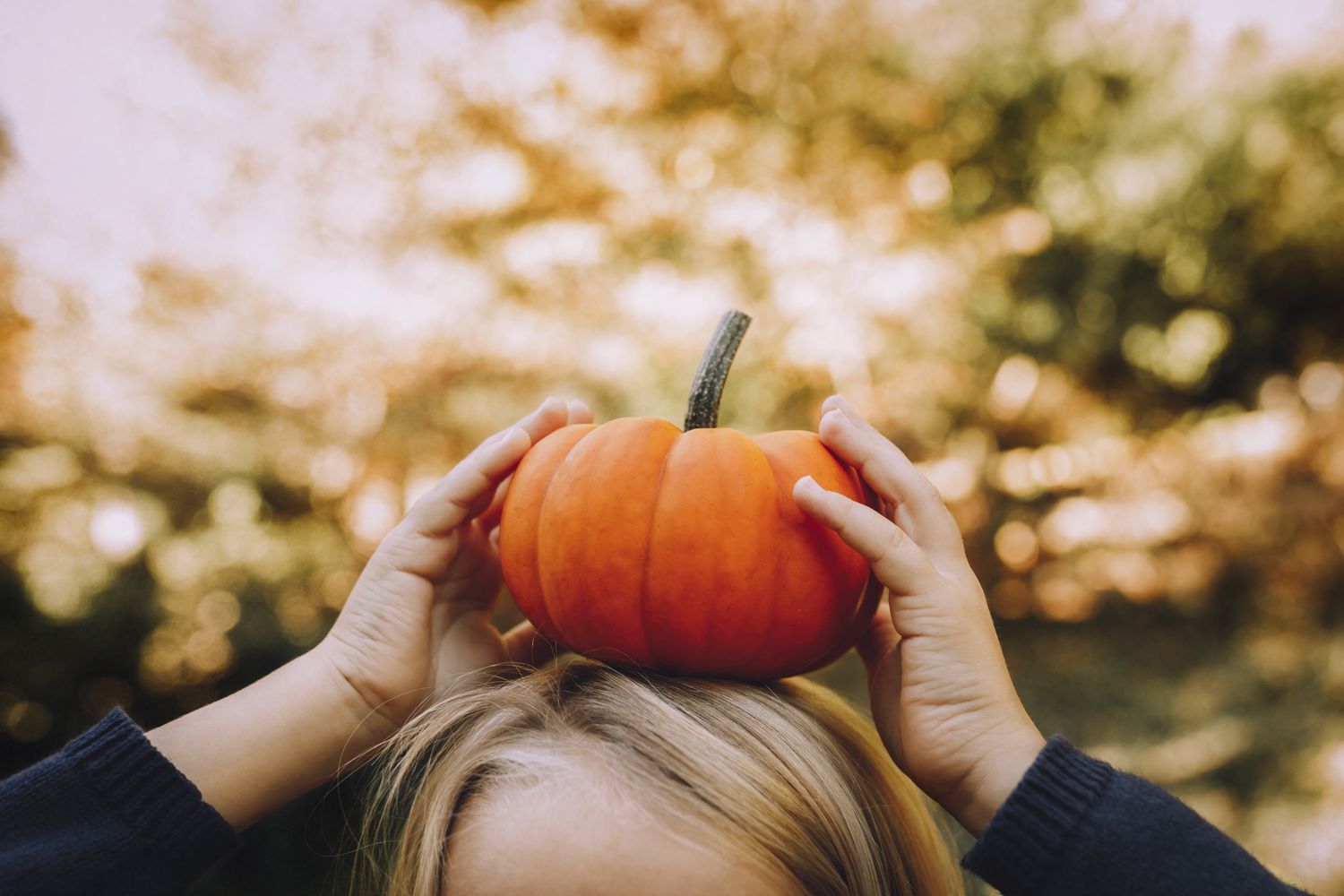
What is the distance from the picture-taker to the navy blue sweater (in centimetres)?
102

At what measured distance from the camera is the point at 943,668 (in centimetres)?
112

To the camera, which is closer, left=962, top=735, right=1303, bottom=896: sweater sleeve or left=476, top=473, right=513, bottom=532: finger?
left=962, top=735, right=1303, bottom=896: sweater sleeve

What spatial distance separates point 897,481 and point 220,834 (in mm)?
1165

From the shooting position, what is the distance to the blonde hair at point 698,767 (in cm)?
115

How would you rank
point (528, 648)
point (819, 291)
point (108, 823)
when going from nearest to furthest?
point (108, 823) < point (528, 648) < point (819, 291)

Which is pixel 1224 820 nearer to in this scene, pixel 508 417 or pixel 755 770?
pixel 755 770

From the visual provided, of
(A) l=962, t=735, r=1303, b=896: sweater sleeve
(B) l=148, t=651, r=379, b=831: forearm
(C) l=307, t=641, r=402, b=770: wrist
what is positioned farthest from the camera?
(C) l=307, t=641, r=402, b=770: wrist

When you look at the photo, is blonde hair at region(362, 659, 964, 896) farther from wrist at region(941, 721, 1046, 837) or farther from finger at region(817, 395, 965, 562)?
finger at region(817, 395, 965, 562)

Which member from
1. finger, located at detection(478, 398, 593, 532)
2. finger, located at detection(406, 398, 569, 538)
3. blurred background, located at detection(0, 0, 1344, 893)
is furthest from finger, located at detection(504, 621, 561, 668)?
blurred background, located at detection(0, 0, 1344, 893)

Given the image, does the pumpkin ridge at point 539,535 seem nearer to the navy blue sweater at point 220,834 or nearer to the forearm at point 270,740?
the forearm at point 270,740

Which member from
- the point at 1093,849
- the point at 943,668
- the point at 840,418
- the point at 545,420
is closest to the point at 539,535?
the point at 545,420

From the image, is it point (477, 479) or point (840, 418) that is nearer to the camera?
point (840, 418)

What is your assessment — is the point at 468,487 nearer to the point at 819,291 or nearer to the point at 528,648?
the point at 528,648

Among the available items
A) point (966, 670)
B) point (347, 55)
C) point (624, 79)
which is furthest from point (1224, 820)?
point (347, 55)
